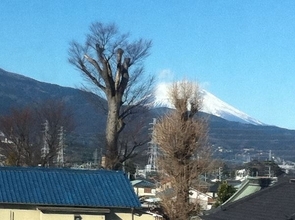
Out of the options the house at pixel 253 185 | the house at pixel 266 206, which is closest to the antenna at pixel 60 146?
the house at pixel 253 185

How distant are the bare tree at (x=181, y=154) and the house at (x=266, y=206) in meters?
7.01

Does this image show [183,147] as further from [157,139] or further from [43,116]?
[43,116]

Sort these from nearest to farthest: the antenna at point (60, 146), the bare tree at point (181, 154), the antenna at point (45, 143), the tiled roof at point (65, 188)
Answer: the tiled roof at point (65, 188), the bare tree at point (181, 154), the antenna at point (45, 143), the antenna at point (60, 146)

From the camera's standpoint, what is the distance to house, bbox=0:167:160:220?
18.1 meters

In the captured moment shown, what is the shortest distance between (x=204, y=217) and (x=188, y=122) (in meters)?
7.67

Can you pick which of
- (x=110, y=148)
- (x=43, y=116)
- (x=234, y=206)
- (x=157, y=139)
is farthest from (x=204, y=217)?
(x=43, y=116)

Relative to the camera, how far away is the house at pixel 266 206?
12656mm

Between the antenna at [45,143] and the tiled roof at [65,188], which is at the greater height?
the antenna at [45,143]

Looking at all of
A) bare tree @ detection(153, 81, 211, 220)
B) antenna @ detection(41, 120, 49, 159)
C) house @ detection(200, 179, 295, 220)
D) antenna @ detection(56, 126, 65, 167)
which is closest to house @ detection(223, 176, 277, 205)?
bare tree @ detection(153, 81, 211, 220)

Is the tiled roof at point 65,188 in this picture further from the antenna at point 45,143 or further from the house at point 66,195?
the antenna at point 45,143

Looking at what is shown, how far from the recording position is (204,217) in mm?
14094

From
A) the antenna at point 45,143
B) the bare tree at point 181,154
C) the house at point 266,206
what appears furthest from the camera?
the antenna at point 45,143

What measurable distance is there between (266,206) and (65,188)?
→ 7.27 m

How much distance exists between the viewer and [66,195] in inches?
731
